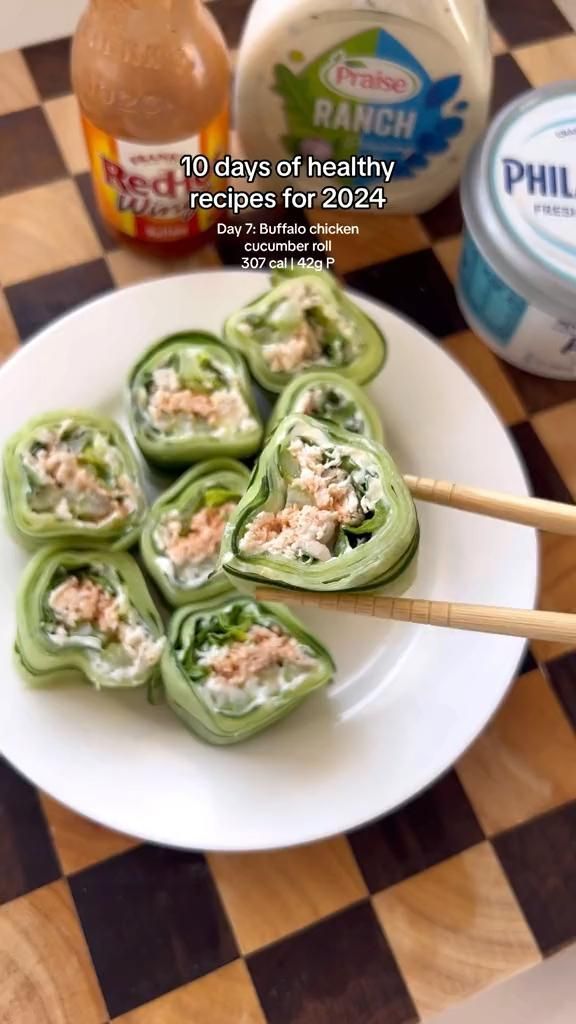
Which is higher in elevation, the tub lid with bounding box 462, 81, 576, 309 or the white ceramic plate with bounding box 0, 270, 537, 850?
the tub lid with bounding box 462, 81, 576, 309

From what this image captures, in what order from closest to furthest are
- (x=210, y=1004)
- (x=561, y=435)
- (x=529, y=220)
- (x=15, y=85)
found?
(x=210, y=1004), (x=529, y=220), (x=561, y=435), (x=15, y=85)

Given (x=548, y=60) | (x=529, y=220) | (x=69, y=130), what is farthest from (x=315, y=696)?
(x=548, y=60)

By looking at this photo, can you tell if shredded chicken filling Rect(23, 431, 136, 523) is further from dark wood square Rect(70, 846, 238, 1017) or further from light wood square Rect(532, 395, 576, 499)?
light wood square Rect(532, 395, 576, 499)

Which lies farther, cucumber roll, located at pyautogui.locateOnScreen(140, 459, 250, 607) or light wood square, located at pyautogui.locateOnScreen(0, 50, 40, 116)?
light wood square, located at pyautogui.locateOnScreen(0, 50, 40, 116)

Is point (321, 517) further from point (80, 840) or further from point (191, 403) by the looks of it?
point (80, 840)

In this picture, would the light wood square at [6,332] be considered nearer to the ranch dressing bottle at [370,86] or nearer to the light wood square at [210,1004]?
the ranch dressing bottle at [370,86]

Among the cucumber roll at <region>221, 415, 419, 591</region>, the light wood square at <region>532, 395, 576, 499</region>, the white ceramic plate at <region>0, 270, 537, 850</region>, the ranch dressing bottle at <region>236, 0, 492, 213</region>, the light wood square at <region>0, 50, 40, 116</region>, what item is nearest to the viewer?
the cucumber roll at <region>221, 415, 419, 591</region>

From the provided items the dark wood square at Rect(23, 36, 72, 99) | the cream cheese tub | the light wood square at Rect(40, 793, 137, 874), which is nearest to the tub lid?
the cream cheese tub

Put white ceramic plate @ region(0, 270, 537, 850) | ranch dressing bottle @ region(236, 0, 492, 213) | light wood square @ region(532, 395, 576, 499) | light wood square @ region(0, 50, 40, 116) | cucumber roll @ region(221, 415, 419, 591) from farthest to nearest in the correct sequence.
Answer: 1. light wood square @ region(0, 50, 40, 116)
2. light wood square @ region(532, 395, 576, 499)
3. ranch dressing bottle @ region(236, 0, 492, 213)
4. white ceramic plate @ region(0, 270, 537, 850)
5. cucumber roll @ region(221, 415, 419, 591)
